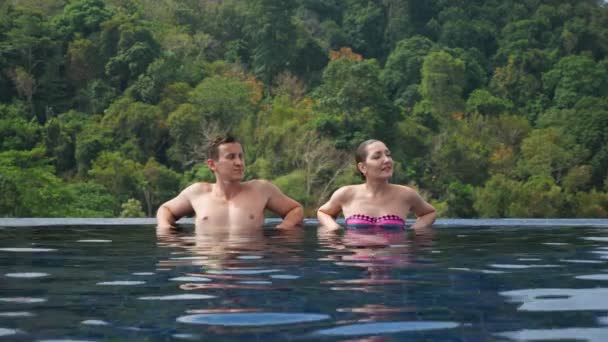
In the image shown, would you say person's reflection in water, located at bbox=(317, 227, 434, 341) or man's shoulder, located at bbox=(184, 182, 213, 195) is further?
man's shoulder, located at bbox=(184, 182, 213, 195)

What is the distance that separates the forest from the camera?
1291 inches

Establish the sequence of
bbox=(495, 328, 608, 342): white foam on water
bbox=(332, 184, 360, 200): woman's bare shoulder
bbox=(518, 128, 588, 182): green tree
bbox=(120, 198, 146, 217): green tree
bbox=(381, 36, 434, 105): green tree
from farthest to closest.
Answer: bbox=(381, 36, 434, 105): green tree < bbox=(518, 128, 588, 182): green tree < bbox=(120, 198, 146, 217): green tree < bbox=(332, 184, 360, 200): woman's bare shoulder < bbox=(495, 328, 608, 342): white foam on water

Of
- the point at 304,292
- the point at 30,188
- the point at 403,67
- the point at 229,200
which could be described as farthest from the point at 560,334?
Answer: the point at 403,67

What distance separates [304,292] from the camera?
9.37 ft

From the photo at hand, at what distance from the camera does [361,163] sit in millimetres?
6758

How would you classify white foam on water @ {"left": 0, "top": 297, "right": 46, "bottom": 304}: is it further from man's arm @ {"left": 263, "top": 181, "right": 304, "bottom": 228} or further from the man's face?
man's arm @ {"left": 263, "top": 181, "right": 304, "bottom": 228}

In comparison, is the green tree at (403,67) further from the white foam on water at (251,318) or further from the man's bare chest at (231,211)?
the white foam on water at (251,318)

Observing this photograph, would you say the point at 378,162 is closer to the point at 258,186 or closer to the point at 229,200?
the point at 258,186

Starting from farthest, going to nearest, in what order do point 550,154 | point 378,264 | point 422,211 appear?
point 550,154, point 422,211, point 378,264

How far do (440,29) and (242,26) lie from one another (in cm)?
1227

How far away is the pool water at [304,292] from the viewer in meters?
2.17

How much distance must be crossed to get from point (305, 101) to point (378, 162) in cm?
3562

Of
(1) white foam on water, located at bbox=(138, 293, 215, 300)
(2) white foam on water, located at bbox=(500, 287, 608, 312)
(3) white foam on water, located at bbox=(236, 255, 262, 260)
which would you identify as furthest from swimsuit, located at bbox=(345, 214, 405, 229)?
(1) white foam on water, located at bbox=(138, 293, 215, 300)

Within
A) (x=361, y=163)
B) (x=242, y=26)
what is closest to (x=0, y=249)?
(x=361, y=163)
